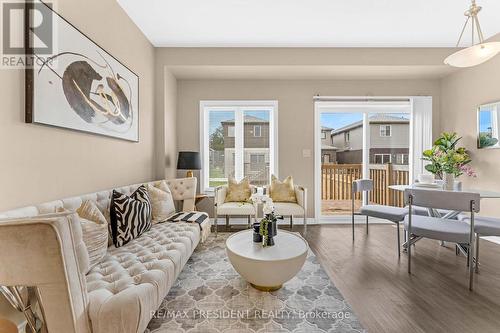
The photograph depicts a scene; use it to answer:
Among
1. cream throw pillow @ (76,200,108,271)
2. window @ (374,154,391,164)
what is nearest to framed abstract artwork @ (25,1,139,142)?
cream throw pillow @ (76,200,108,271)

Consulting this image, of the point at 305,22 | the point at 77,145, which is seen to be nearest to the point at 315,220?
the point at 305,22

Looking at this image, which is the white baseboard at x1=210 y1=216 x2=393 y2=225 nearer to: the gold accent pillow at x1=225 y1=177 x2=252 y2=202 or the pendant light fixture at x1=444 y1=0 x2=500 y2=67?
the gold accent pillow at x1=225 y1=177 x2=252 y2=202

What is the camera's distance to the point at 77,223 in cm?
116

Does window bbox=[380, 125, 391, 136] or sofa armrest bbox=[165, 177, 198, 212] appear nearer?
sofa armrest bbox=[165, 177, 198, 212]

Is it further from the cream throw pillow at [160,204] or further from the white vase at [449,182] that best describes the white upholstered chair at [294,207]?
the white vase at [449,182]

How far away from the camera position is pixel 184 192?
10.7 ft

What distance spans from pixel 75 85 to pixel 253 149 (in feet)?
9.37

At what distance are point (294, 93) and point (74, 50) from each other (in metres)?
A: 3.24

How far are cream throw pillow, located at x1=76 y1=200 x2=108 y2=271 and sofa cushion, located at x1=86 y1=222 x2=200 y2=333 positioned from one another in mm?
78

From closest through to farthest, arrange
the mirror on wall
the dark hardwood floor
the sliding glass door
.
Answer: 1. the dark hardwood floor
2. the mirror on wall
3. the sliding glass door

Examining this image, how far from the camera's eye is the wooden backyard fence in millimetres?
4324

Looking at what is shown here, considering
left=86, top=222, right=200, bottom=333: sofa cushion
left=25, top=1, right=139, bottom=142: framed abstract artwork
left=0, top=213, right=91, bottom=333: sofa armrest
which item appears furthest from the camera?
left=25, top=1, right=139, bottom=142: framed abstract artwork

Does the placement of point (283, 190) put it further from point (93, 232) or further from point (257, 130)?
point (93, 232)

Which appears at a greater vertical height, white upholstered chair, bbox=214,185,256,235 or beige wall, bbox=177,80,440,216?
beige wall, bbox=177,80,440,216
